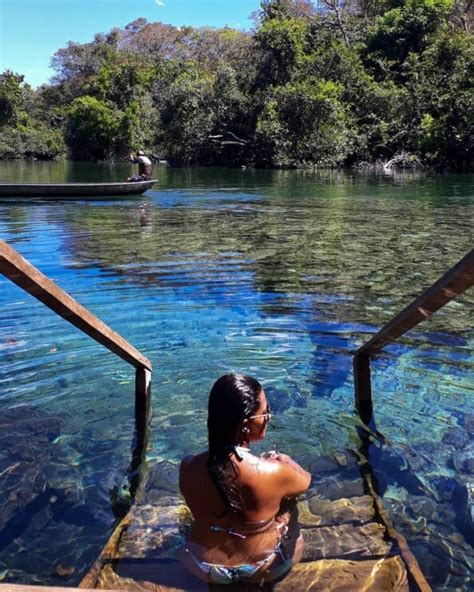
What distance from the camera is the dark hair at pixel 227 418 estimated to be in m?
2.60

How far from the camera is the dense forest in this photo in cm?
3909

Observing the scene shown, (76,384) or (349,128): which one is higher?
(349,128)

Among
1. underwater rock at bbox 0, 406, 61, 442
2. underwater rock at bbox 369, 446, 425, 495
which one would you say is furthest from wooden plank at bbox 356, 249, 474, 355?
underwater rock at bbox 0, 406, 61, 442

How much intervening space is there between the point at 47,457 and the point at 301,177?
101 feet

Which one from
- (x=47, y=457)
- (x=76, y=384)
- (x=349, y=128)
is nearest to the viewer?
(x=47, y=457)

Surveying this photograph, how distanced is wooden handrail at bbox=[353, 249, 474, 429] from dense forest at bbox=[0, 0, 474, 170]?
34.7m

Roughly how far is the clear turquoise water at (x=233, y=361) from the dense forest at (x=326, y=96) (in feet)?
90.1

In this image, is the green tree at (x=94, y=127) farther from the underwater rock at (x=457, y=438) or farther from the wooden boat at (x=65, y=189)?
the underwater rock at (x=457, y=438)

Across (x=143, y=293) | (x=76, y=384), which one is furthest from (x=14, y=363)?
(x=143, y=293)

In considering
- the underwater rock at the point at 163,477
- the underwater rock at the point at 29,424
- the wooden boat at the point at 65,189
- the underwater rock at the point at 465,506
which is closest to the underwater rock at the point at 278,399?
the underwater rock at the point at 163,477

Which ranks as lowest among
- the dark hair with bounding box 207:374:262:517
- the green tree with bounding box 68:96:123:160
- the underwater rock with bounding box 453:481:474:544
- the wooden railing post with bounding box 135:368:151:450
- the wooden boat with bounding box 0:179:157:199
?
the underwater rock with bounding box 453:481:474:544

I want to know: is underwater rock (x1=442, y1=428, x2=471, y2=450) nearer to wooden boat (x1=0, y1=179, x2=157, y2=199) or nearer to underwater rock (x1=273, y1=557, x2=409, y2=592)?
underwater rock (x1=273, y1=557, x2=409, y2=592)

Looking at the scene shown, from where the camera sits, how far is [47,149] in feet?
214

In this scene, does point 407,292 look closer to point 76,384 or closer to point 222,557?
point 76,384
